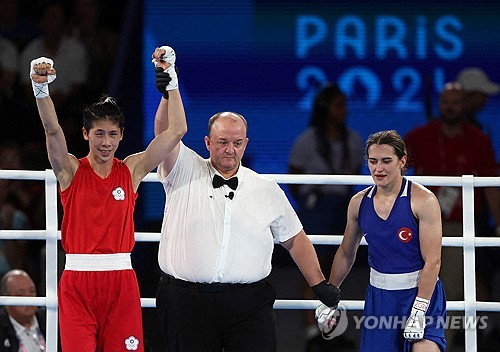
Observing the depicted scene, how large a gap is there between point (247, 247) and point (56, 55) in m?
4.07

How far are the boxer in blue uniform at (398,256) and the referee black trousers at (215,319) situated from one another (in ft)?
1.56

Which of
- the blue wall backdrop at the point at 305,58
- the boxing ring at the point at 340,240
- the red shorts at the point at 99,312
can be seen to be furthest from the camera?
the blue wall backdrop at the point at 305,58

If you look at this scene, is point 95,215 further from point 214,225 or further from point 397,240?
point 397,240

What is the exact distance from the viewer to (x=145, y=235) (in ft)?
16.2

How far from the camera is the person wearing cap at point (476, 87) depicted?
7.25 meters

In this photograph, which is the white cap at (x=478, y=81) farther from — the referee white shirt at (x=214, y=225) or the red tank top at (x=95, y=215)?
the red tank top at (x=95, y=215)

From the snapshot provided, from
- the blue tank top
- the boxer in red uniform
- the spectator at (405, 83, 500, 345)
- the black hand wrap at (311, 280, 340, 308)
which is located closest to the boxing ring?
the black hand wrap at (311, 280, 340, 308)

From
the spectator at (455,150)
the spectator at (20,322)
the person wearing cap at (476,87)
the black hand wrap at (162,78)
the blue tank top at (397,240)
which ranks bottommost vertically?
the spectator at (20,322)

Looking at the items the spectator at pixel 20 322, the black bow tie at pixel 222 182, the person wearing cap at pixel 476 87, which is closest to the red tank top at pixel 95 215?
the black bow tie at pixel 222 182

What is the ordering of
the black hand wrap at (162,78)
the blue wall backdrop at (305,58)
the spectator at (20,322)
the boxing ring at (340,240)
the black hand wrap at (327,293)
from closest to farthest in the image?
the black hand wrap at (162,78) → the black hand wrap at (327,293) → the boxing ring at (340,240) → the spectator at (20,322) → the blue wall backdrop at (305,58)

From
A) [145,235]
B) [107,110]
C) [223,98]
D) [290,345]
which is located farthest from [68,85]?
[107,110]

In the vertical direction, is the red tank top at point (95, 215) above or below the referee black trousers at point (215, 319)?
above

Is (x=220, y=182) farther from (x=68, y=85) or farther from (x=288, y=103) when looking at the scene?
(x=68, y=85)

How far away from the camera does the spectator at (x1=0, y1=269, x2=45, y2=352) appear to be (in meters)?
5.20
